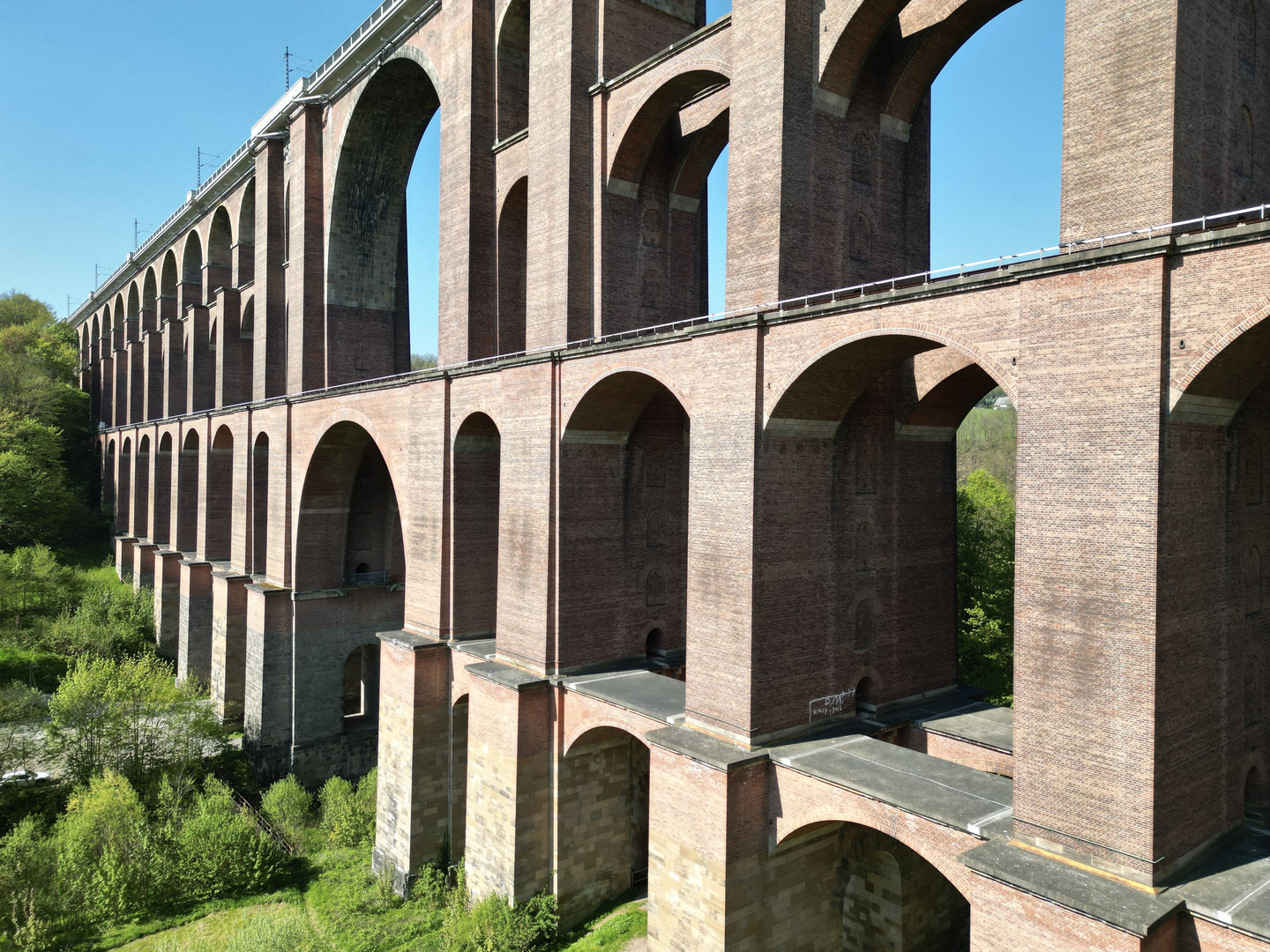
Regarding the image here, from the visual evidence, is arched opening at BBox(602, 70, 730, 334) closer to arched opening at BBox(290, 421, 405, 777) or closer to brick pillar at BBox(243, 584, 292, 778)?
arched opening at BBox(290, 421, 405, 777)

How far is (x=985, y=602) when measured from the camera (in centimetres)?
2333

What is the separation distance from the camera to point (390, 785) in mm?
18922

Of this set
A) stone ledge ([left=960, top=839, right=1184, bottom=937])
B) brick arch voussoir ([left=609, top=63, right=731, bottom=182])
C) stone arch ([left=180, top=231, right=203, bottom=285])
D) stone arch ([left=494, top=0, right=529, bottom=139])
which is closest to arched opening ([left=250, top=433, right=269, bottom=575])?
stone arch ([left=494, top=0, right=529, bottom=139])

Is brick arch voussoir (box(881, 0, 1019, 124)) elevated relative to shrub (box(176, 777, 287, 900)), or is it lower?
elevated

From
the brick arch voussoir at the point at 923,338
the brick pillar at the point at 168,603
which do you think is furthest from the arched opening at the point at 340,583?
the brick arch voussoir at the point at 923,338

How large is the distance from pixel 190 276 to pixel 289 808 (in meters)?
30.5

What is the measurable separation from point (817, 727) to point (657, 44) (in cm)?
1441

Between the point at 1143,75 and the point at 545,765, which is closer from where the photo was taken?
the point at 1143,75

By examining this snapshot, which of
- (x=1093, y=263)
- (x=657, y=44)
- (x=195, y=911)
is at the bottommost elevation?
(x=195, y=911)

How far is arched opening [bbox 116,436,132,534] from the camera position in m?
44.9

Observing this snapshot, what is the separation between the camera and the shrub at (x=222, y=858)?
18844 millimetres

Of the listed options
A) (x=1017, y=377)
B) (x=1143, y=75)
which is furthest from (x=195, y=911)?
(x=1143, y=75)

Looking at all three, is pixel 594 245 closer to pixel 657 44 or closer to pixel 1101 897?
pixel 657 44

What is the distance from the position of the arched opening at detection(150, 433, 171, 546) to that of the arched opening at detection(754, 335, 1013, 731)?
3492cm
